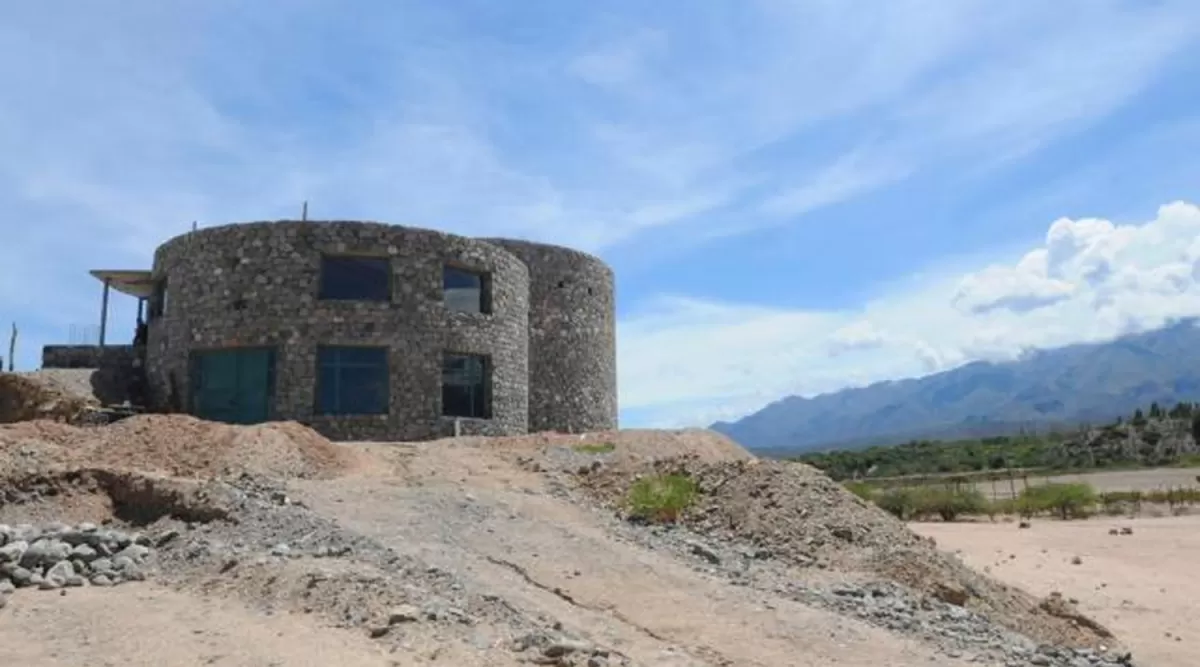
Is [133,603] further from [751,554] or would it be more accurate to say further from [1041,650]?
[1041,650]

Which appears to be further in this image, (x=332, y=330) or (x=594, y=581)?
(x=332, y=330)

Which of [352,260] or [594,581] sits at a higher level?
[352,260]

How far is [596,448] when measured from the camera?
827 inches

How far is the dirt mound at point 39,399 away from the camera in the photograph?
2369cm

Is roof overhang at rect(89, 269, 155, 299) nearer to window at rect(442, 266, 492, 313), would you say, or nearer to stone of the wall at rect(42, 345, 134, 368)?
stone of the wall at rect(42, 345, 134, 368)

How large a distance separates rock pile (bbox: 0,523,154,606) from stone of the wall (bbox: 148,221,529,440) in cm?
1065

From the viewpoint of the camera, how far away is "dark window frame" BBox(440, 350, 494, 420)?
2584 cm

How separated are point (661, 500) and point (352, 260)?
12.0 metres

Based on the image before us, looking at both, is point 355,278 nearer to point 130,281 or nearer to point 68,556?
point 130,281

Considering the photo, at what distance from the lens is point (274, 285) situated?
80.1 ft

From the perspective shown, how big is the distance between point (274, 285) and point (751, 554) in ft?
46.8

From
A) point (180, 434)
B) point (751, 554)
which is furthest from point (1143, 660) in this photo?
point (180, 434)

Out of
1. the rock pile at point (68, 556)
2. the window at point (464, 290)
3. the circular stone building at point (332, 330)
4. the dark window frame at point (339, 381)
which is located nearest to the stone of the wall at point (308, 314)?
the circular stone building at point (332, 330)

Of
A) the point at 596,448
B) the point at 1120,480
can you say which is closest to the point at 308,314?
the point at 596,448
